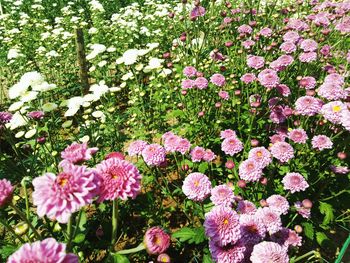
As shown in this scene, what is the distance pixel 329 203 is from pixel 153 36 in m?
4.87

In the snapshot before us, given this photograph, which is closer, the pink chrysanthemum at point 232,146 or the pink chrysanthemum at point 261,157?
the pink chrysanthemum at point 261,157

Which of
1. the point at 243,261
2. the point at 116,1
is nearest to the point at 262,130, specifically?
the point at 243,261

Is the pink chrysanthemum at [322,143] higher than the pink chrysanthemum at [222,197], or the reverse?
the pink chrysanthemum at [222,197]

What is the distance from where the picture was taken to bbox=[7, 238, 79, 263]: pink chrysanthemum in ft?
3.00

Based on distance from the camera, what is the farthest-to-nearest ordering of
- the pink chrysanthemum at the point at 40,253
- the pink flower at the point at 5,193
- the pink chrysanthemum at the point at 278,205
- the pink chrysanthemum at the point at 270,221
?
the pink chrysanthemum at the point at 278,205, the pink chrysanthemum at the point at 270,221, the pink flower at the point at 5,193, the pink chrysanthemum at the point at 40,253

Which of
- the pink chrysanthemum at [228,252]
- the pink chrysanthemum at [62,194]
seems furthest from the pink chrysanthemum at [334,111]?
the pink chrysanthemum at [62,194]

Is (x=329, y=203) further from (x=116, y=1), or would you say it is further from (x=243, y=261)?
(x=116, y=1)

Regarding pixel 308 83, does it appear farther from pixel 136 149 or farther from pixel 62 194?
pixel 62 194

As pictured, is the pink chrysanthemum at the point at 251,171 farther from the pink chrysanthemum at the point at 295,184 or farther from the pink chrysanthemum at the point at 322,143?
the pink chrysanthemum at the point at 322,143

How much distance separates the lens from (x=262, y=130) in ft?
11.4

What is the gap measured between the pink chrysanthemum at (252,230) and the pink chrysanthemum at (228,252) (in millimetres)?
96

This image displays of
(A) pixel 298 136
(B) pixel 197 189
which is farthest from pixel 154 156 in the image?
(A) pixel 298 136

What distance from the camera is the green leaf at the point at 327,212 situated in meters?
2.64

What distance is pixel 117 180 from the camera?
4.23 feet
